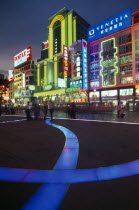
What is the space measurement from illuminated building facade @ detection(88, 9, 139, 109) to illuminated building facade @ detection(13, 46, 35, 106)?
113 ft

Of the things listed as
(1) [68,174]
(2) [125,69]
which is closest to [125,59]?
(2) [125,69]

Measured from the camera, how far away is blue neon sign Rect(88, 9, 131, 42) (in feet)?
112

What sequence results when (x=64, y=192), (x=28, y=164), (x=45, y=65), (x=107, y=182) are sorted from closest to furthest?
(x=64, y=192), (x=107, y=182), (x=28, y=164), (x=45, y=65)

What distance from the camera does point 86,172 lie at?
259 cm

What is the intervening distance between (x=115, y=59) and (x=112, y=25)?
33.5 ft

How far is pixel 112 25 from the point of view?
3684 cm

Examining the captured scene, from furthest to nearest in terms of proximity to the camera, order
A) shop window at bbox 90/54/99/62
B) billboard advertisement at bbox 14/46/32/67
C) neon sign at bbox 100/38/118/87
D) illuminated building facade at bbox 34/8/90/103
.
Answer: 1. billboard advertisement at bbox 14/46/32/67
2. illuminated building facade at bbox 34/8/90/103
3. shop window at bbox 90/54/99/62
4. neon sign at bbox 100/38/118/87

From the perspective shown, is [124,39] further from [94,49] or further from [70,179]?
[70,179]

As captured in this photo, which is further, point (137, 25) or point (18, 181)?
point (137, 25)

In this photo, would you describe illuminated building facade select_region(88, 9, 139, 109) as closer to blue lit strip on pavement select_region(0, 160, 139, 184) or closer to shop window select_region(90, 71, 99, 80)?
shop window select_region(90, 71, 99, 80)

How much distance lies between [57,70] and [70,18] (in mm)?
23364

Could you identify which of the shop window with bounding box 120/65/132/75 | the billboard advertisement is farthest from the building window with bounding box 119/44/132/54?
the billboard advertisement

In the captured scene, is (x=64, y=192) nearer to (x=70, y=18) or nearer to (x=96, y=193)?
(x=96, y=193)

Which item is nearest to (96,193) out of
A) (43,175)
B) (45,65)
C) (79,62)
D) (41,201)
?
(41,201)
